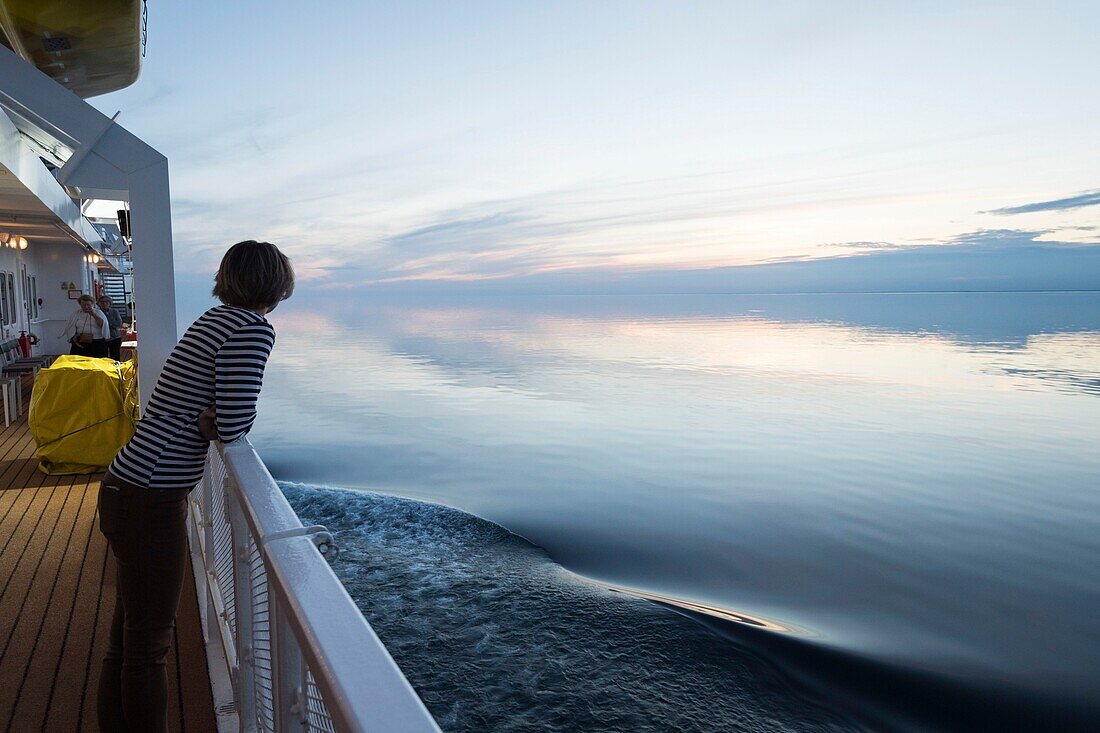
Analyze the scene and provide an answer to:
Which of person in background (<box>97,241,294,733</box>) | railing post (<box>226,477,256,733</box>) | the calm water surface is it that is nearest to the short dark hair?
person in background (<box>97,241,294,733</box>)

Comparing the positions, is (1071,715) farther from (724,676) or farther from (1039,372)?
(1039,372)

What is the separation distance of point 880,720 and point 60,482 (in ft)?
19.1

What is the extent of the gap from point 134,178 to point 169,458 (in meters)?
3.30

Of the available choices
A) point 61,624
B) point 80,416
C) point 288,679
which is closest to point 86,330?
Result: point 80,416

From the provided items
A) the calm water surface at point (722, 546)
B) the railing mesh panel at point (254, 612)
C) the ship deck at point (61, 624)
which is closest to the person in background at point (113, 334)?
the calm water surface at point (722, 546)

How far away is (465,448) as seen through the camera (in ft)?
40.2

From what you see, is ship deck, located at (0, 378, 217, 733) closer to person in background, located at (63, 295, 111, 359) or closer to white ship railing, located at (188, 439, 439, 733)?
white ship railing, located at (188, 439, 439, 733)

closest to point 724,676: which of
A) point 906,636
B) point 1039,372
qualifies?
point 906,636

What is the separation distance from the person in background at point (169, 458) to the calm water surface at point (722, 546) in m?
2.65

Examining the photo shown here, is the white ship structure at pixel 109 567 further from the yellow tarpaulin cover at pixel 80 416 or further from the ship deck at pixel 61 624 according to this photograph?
the yellow tarpaulin cover at pixel 80 416

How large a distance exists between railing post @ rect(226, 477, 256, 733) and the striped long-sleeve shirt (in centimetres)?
18

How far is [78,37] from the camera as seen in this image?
339 inches

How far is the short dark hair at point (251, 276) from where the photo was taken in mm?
1898

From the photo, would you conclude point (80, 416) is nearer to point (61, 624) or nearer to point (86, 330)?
point (61, 624)
